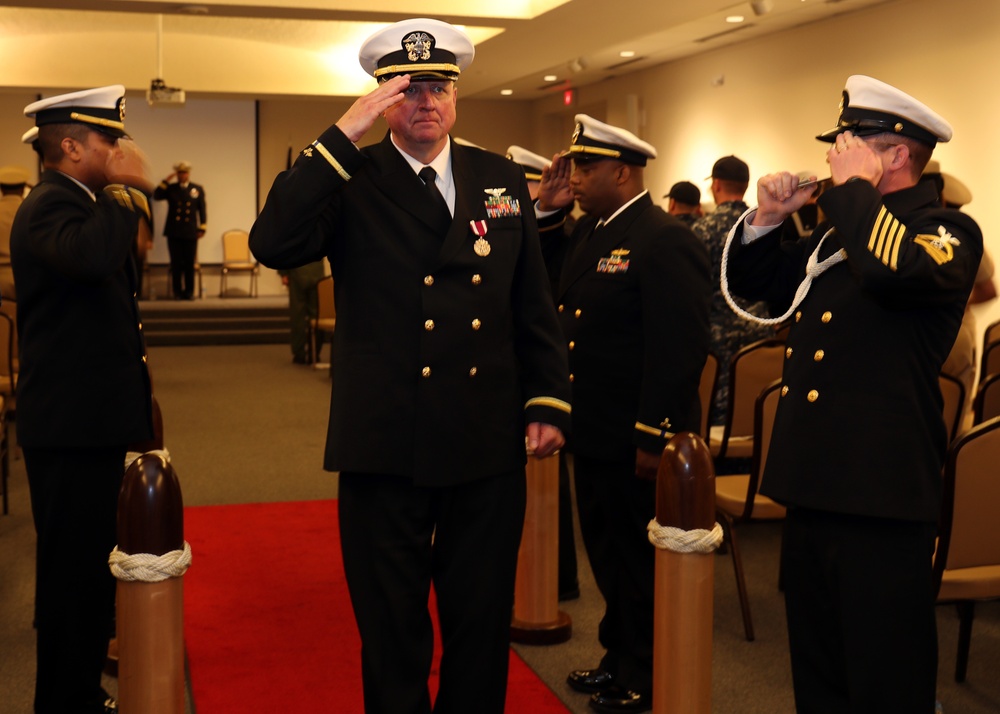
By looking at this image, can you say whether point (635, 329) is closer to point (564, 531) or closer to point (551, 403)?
point (551, 403)

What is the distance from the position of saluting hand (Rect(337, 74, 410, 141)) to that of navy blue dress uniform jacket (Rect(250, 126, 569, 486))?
0.18 feet

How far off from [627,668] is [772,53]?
8.71m

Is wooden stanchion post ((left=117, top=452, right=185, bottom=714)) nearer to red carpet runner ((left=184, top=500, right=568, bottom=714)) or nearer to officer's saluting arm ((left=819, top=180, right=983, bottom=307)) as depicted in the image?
officer's saluting arm ((left=819, top=180, right=983, bottom=307))

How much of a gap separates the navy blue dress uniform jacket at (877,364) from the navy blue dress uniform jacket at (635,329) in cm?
67

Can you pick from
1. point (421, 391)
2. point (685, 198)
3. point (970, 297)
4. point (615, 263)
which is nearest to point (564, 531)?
point (615, 263)

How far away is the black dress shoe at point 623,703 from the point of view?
3102mm

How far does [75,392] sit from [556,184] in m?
1.50

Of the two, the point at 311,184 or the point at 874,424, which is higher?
the point at 311,184

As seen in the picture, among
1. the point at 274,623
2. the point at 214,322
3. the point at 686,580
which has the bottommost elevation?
the point at 274,623

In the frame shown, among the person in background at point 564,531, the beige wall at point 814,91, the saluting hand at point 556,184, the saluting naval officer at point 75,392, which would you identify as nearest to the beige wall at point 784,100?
the beige wall at point 814,91

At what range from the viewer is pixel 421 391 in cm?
222

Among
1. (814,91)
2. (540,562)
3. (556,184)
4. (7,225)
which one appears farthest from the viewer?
(814,91)

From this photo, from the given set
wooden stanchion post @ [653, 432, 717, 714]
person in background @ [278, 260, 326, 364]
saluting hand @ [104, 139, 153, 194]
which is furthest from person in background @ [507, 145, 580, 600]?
person in background @ [278, 260, 326, 364]

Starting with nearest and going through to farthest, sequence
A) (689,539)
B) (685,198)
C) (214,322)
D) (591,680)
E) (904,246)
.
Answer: (689,539), (904,246), (591,680), (685,198), (214,322)
